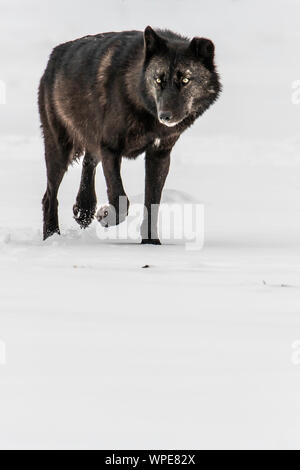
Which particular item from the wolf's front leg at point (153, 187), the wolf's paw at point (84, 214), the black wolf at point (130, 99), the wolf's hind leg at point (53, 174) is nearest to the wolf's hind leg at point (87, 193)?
the wolf's paw at point (84, 214)

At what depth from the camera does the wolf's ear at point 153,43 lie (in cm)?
615

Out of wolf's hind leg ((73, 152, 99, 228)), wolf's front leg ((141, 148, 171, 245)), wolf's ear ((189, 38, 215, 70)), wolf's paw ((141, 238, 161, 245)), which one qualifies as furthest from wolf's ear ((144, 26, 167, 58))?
Answer: wolf's hind leg ((73, 152, 99, 228))

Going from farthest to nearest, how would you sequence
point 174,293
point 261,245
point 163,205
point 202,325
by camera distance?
1. point 163,205
2. point 261,245
3. point 174,293
4. point 202,325

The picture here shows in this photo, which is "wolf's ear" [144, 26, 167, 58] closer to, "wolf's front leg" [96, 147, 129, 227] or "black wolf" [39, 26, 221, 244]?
"black wolf" [39, 26, 221, 244]

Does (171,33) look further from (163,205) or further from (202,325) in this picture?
(202,325)

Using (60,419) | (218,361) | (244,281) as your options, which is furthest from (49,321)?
(244,281)

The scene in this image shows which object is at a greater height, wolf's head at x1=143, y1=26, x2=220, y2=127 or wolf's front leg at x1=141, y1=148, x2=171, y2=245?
wolf's head at x1=143, y1=26, x2=220, y2=127

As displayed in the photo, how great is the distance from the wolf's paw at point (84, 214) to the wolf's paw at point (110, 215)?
125 centimetres

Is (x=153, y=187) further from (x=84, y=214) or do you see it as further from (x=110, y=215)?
(x=84, y=214)

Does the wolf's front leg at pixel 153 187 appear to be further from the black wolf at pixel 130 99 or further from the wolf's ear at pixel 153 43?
the wolf's ear at pixel 153 43

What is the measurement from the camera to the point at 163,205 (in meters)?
9.98

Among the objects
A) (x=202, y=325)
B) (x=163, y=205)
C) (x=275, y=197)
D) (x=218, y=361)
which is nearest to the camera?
(x=218, y=361)

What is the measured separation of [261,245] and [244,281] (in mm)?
2175

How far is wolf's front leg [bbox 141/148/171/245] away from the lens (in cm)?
658
